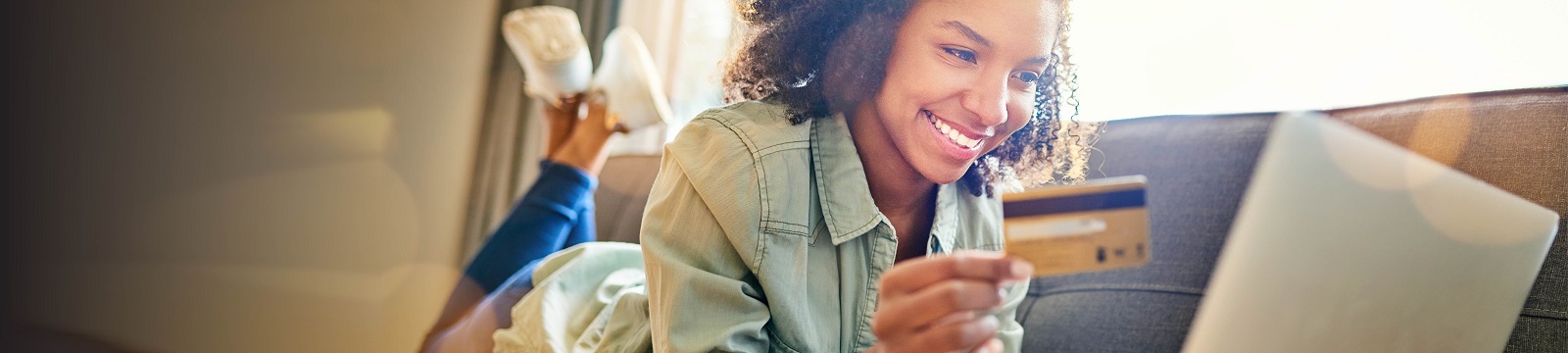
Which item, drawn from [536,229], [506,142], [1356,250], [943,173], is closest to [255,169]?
[506,142]

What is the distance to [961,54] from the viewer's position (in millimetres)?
740

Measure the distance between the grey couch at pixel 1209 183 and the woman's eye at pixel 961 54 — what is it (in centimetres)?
59

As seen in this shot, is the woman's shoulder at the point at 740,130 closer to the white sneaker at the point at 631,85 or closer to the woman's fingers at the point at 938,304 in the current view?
the woman's fingers at the point at 938,304

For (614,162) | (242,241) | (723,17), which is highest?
(723,17)

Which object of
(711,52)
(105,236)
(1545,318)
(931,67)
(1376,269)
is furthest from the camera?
(711,52)

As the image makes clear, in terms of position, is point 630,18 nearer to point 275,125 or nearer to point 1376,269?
point 275,125

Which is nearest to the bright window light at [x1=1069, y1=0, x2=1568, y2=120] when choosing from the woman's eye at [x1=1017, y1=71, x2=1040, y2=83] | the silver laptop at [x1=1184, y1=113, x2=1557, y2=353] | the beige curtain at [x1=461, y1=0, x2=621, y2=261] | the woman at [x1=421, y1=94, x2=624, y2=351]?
the woman's eye at [x1=1017, y1=71, x2=1040, y2=83]

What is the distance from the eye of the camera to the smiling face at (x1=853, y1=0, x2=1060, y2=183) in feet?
2.39

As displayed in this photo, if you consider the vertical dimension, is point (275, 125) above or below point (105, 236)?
above

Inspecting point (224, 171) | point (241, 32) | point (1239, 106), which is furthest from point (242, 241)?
point (1239, 106)

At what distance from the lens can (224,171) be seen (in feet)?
7.52

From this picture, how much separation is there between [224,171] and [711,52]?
124 cm

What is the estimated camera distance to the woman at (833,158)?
2.43 feet

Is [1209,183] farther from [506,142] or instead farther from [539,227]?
[506,142]
